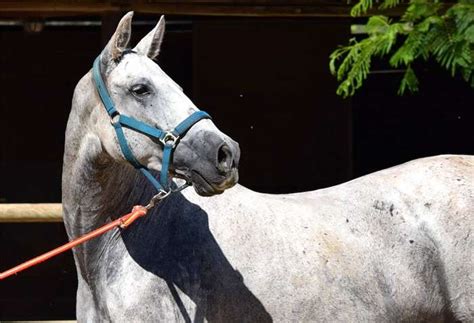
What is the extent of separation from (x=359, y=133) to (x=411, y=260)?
5857mm

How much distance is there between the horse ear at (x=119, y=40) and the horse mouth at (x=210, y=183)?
1.60 feet

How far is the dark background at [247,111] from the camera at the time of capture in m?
8.52

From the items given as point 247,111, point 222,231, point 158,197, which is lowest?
point 247,111

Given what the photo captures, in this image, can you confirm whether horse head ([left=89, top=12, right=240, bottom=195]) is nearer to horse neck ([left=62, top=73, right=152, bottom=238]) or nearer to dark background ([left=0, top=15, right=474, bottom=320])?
horse neck ([left=62, top=73, right=152, bottom=238])

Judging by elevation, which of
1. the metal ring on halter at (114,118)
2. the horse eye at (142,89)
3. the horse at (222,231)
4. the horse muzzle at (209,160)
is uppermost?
the horse eye at (142,89)

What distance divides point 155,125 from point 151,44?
373 millimetres

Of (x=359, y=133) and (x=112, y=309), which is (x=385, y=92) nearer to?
(x=359, y=133)

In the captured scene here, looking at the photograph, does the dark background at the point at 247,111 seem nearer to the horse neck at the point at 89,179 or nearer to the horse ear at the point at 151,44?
the horse ear at the point at 151,44

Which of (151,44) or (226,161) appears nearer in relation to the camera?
(226,161)

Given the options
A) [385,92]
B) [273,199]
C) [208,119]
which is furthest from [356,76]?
[385,92]

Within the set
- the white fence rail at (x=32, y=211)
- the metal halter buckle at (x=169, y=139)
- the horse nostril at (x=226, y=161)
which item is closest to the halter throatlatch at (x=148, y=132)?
the metal halter buckle at (x=169, y=139)

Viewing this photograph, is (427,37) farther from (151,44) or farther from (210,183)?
(210,183)

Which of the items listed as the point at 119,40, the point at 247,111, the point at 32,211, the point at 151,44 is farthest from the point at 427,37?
the point at 247,111

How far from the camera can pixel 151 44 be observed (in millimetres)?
3395
